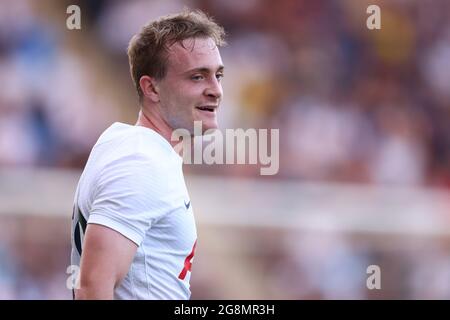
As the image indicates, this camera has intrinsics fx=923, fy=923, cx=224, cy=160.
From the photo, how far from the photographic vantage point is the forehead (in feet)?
10.3

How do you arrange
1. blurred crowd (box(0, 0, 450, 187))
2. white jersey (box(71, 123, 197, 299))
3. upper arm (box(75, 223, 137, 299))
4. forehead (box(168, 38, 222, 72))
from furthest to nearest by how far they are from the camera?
blurred crowd (box(0, 0, 450, 187))
forehead (box(168, 38, 222, 72))
white jersey (box(71, 123, 197, 299))
upper arm (box(75, 223, 137, 299))

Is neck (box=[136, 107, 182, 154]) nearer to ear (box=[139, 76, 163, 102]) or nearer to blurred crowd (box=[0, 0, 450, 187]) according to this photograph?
ear (box=[139, 76, 163, 102])

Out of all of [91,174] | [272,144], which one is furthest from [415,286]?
[91,174]

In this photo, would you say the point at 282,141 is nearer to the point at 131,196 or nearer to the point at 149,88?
the point at 149,88

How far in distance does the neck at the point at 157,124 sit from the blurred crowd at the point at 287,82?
395 cm

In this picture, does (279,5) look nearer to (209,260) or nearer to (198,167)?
(198,167)

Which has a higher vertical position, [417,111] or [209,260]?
[417,111]

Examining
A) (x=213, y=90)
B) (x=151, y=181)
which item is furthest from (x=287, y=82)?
(x=151, y=181)

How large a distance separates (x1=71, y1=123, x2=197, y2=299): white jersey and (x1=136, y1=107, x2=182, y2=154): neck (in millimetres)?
88

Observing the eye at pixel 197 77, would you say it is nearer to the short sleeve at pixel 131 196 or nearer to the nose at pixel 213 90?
the nose at pixel 213 90

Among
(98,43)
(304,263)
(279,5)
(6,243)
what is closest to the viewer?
(6,243)

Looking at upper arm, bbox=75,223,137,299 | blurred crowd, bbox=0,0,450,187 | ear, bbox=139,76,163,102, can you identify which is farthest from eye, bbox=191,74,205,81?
blurred crowd, bbox=0,0,450,187
